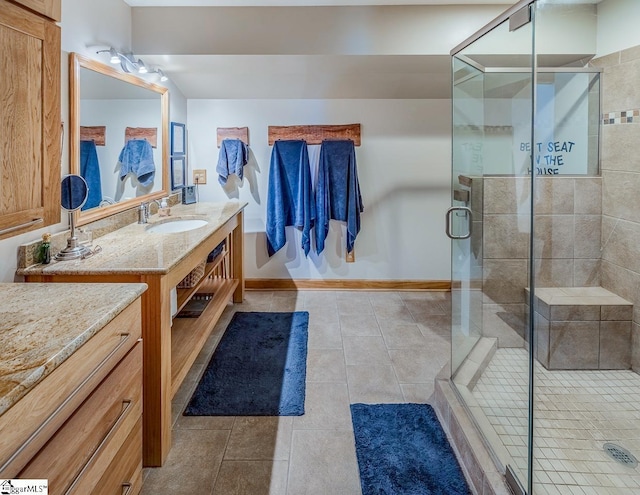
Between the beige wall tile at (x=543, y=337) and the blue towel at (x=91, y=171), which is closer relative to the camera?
the blue towel at (x=91, y=171)

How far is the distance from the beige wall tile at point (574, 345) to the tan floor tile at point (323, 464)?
143 cm

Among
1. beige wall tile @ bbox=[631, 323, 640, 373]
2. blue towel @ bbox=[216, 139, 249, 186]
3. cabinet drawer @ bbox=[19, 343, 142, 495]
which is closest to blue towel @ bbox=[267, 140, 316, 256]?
blue towel @ bbox=[216, 139, 249, 186]

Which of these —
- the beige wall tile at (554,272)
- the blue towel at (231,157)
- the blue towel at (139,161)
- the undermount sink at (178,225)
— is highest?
the blue towel at (231,157)

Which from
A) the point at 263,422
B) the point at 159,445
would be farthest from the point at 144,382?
the point at 263,422

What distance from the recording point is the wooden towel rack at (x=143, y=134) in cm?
271

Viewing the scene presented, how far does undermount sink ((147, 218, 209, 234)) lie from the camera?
2.80 metres

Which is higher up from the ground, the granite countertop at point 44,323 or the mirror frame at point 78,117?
the mirror frame at point 78,117

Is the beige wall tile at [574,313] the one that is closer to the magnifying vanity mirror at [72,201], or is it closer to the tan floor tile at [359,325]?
the tan floor tile at [359,325]

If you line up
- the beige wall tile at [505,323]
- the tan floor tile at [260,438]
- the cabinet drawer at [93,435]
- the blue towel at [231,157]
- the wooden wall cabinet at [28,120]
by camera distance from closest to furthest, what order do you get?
the cabinet drawer at [93,435] → the wooden wall cabinet at [28,120] → the tan floor tile at [260,438] → the beige wall tile at [505,323] → the blue towel at [231,157]

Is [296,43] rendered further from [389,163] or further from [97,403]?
[97,403]

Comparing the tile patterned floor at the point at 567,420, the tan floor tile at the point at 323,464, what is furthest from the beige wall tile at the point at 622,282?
the tan floor tile at the point at 323,464

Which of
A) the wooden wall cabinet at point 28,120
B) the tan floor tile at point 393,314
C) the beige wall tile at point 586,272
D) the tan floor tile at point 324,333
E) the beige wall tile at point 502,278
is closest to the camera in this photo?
the wooden wall cabinet at point 28,120

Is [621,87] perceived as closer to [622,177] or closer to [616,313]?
[622,177]

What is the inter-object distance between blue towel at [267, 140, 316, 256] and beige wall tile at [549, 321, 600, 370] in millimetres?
2219
